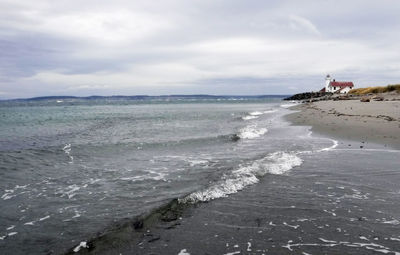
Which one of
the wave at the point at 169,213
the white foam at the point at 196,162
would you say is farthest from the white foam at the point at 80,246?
the white foam at the point at 196,162

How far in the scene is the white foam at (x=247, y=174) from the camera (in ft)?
29.0

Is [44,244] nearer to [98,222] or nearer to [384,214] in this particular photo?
[98,222]

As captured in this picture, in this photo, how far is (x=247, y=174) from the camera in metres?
10.9

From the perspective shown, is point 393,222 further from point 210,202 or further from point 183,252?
point 183,252

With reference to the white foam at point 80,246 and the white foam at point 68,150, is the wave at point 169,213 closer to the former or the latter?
the white foam at point 80,246

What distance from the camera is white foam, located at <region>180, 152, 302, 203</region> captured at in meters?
8.85

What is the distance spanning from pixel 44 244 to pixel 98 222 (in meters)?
1.30

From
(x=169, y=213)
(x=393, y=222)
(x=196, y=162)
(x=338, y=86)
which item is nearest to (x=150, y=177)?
(x=196, y=162)

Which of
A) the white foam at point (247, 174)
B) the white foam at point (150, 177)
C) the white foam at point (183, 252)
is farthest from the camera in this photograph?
the white foam at point (150, 177)

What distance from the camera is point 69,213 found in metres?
8.03

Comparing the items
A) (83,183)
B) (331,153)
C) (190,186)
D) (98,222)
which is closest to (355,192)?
(190,186)

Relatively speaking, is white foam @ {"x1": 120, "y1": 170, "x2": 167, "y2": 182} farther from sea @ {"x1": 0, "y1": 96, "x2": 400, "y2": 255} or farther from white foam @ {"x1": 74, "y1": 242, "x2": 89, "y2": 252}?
white foam @ {"x1": 74, "y1": 242, "x2": 89, "y2": 252}

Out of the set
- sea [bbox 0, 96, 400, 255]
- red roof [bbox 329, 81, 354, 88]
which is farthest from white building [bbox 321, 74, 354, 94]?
sea [bbox 0, 96, 400, 255]

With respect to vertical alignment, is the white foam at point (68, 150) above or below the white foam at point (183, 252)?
above
